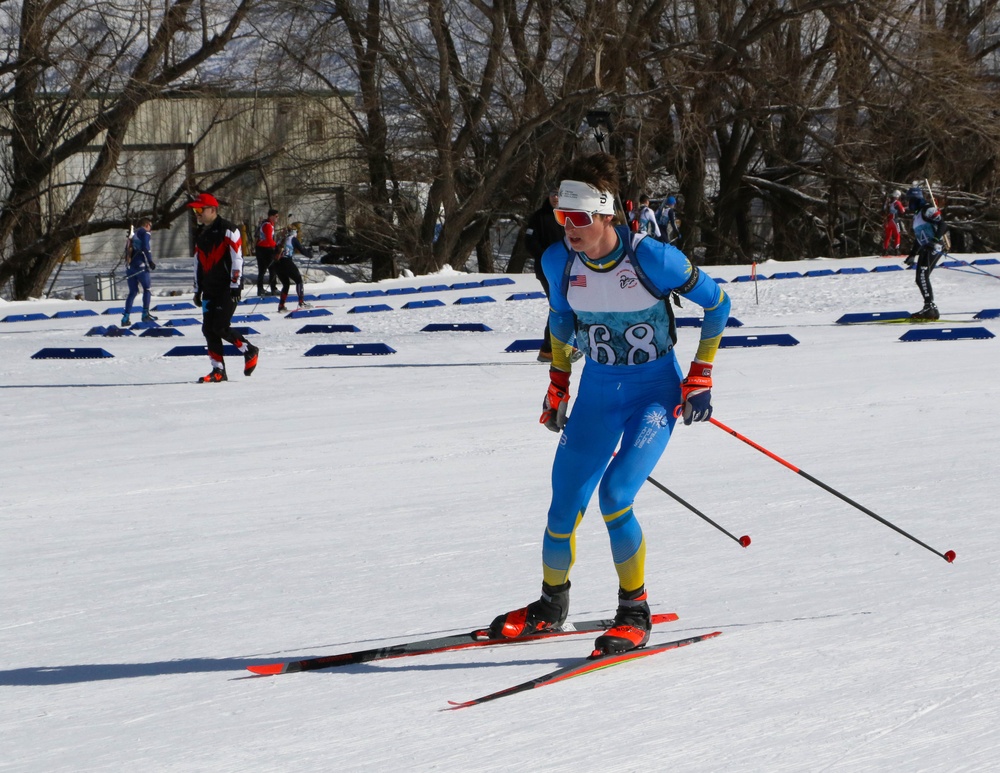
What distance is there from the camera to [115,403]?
1106 cm

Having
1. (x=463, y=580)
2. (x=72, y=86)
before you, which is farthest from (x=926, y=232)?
(x=72, y=86)

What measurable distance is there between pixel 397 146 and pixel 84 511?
2757 centimetres

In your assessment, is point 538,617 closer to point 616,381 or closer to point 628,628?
point 628,628

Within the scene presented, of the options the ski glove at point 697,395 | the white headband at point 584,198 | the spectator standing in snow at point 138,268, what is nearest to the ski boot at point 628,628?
the ski glove at point 697,395

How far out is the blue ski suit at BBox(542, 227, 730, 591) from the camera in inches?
165

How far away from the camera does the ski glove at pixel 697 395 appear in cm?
418

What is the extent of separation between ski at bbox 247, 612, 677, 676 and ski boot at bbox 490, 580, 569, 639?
0.07 feet

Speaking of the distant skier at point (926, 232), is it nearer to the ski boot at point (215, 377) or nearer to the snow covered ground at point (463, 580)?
the snow covered ground at point (463, 580)

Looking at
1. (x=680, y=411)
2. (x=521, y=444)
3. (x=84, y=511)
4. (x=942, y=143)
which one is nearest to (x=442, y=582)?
(x=680, y=411)

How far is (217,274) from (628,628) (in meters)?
8.18

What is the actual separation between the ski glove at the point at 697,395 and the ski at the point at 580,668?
69cm

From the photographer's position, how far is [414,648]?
423 centimetres

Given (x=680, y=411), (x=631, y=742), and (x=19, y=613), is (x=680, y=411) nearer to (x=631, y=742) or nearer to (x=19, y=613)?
(x=631, y=742)

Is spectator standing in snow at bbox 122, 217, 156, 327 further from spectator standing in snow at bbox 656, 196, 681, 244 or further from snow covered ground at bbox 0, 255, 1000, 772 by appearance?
spectator standing in snow at bbox 656, 196, 681, 244
